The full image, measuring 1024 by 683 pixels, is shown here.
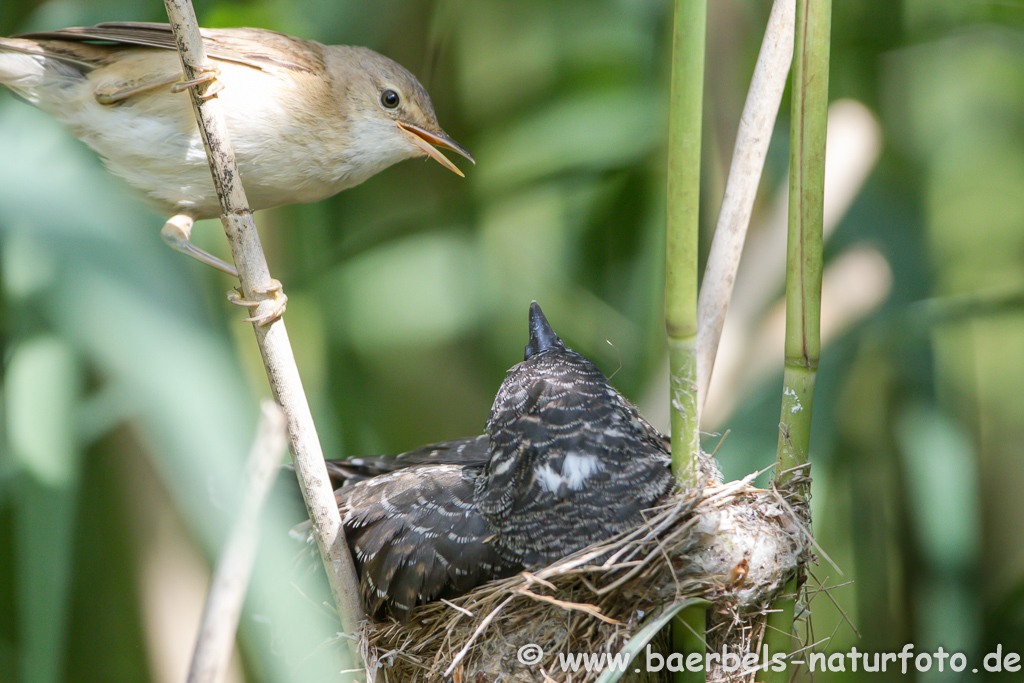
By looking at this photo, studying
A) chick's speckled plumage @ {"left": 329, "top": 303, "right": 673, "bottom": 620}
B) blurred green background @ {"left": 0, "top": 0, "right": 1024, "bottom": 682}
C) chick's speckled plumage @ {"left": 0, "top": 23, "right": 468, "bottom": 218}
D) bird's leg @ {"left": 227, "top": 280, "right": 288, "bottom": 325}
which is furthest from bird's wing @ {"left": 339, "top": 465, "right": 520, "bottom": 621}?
chick's speckled plumage @ {"left": 0, "top": 23, "right": 468, "bottom": 218}

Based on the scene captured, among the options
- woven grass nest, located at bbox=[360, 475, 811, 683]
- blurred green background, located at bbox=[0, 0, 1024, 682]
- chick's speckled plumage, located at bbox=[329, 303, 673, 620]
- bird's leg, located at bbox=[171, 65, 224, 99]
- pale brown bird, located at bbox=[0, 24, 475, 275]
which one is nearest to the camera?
bird's leg, located at bbox=[171, 65, 224, 99]

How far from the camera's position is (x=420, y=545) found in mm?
1279

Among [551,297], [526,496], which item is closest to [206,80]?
[526,496]

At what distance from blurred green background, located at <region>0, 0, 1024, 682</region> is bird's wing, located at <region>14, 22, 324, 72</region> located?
0.22m

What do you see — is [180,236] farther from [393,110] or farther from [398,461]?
[398,461]

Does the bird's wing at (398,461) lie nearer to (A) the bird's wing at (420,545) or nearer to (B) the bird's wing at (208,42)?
(A) the bird's wing at (420,545)

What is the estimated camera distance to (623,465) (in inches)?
47.1

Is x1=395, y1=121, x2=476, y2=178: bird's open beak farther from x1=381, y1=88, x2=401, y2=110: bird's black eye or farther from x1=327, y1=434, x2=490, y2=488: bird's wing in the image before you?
x1=327, y1=434, x2=490, y2=488: bird's wing

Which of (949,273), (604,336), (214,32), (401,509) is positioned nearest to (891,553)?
(949,273)

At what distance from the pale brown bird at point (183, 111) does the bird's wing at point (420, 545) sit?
0.49 metres

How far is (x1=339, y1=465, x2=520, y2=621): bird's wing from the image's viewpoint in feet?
4.12

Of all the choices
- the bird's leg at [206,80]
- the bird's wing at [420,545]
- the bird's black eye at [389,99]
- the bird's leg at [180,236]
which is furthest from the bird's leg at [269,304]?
the bird's black eye at [389,99]

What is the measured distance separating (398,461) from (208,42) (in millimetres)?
859

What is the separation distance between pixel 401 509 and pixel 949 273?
4.98 ft
